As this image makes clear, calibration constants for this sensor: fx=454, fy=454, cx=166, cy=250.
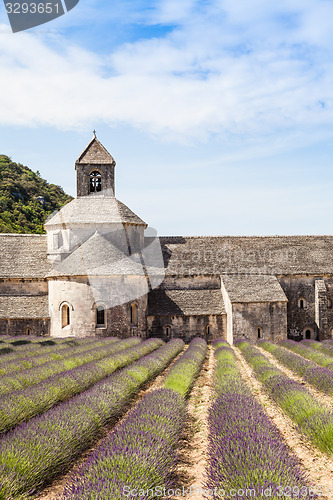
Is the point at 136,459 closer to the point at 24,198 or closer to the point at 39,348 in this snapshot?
the point at 39,348

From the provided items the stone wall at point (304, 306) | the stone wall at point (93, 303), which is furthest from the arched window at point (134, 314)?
the stone wall at point (304, 306)

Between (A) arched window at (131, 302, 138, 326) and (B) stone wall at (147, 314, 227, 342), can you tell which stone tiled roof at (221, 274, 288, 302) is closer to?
(B) stone wall at (147, 314, 227, 342)

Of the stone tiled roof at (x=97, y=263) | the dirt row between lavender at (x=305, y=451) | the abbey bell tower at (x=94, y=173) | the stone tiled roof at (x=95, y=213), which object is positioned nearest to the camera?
the dirt row between lavender at (x=305, y=451)

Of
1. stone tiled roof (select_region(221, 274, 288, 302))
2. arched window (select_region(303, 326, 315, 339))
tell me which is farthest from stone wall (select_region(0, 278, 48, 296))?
arched window (select_region(303, 326, 315, 339))

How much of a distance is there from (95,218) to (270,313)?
11.0 metres

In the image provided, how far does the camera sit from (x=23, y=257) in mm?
26844

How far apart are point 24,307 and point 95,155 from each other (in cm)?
1037

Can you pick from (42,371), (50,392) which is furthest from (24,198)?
(50,392)

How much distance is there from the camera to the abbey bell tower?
28.0m

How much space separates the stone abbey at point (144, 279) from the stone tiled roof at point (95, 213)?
64 mm

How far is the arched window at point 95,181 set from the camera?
92.9ft

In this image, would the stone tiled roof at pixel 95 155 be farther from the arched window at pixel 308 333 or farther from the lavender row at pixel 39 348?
the arched window at pixel 308 333

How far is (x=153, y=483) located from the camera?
4547mm

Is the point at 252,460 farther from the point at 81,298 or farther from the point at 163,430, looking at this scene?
the point at 81,298
